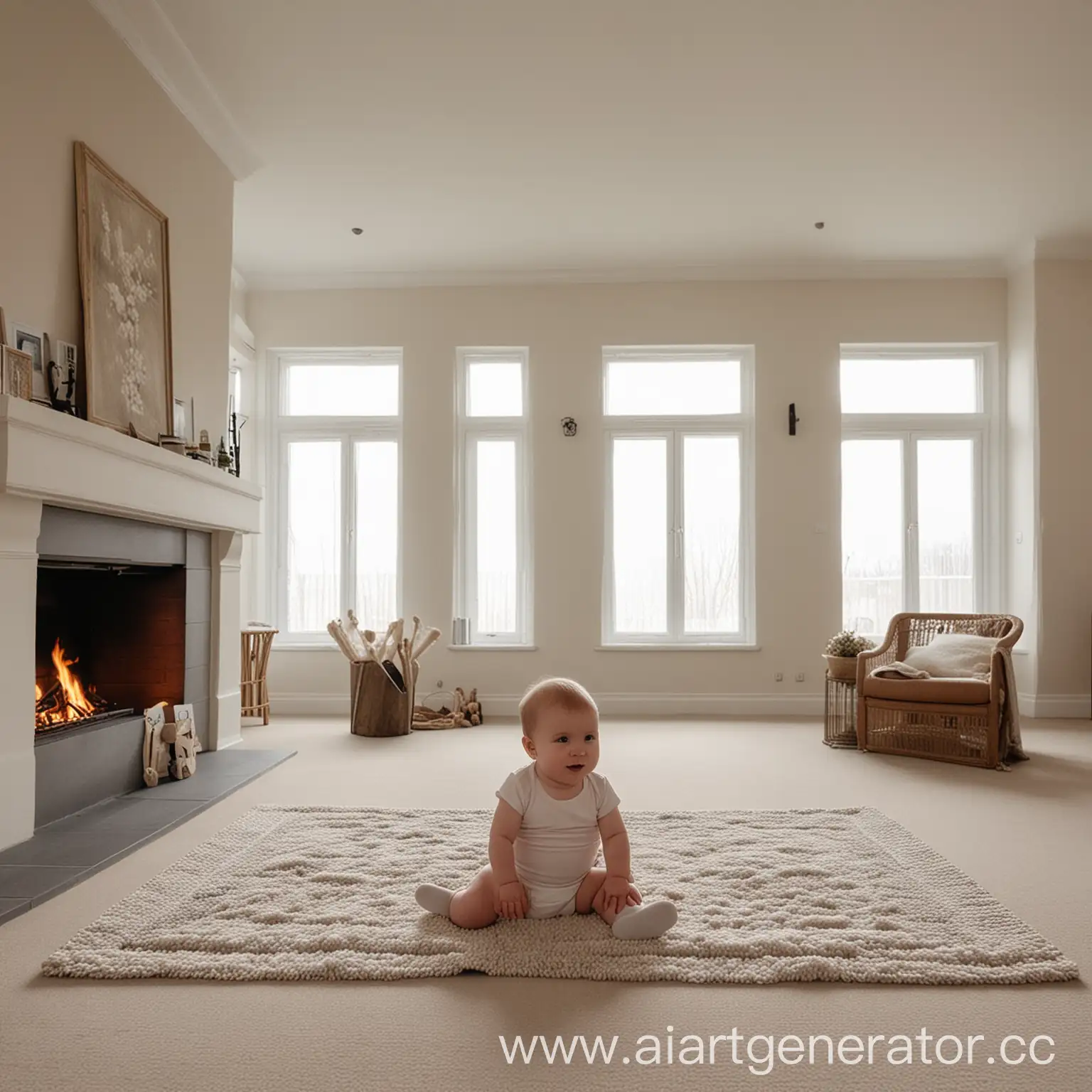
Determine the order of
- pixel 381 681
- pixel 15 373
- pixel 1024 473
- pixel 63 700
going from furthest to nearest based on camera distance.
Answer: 1. pixel 1024 473
2. pixel 381 681
3. pixel 63 700
4. pixel 15 373

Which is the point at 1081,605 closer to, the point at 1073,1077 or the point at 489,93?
the point at 489,93

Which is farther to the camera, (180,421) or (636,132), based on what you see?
(636,132)

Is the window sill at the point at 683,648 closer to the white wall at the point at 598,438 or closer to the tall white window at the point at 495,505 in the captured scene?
the white wall at the point at 598,438

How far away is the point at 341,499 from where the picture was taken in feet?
21.8

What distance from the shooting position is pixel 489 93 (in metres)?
4.24

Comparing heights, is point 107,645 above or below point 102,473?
below

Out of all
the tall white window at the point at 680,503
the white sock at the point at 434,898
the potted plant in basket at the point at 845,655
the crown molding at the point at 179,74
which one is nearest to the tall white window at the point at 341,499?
the tall white window at the point at 680,503

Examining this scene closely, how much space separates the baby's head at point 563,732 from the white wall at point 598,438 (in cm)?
421

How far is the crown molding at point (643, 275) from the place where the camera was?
21.0 ft

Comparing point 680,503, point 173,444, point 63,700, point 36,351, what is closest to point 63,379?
point 36,351

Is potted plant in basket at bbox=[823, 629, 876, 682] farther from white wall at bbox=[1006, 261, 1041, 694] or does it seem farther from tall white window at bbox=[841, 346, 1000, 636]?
white wall at bbox=[1006, 261, 1041, 694]

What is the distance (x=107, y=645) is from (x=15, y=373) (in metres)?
1.68

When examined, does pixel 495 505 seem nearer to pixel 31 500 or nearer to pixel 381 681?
pixel 381 681

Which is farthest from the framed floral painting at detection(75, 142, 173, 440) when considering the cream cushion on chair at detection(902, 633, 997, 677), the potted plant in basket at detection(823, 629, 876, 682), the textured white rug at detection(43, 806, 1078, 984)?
the cream cushion on chair at detection(902, 633, 997, 677)
